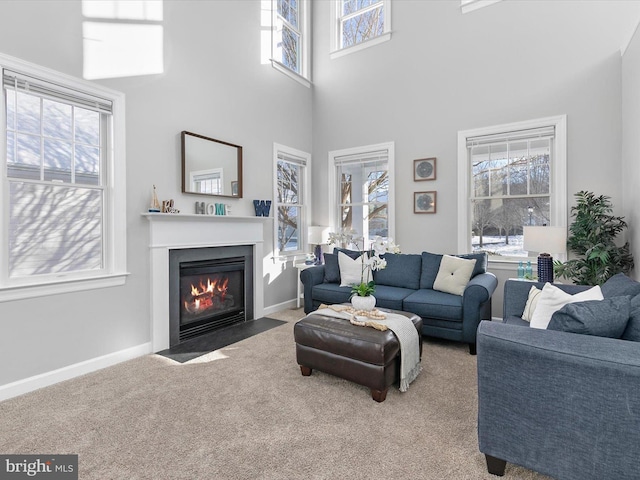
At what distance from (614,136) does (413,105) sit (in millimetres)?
2289

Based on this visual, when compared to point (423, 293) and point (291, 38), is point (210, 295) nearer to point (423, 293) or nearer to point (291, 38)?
point (423, 293)

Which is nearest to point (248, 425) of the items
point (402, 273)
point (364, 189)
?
point (402, 273)

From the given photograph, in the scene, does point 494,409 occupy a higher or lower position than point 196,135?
lower

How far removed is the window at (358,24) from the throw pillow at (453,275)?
3.41 m

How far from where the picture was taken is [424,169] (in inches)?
183

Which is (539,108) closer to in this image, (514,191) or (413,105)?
(514,191)

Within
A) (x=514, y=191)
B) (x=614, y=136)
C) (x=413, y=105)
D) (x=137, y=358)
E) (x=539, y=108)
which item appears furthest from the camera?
(x=413, y=105)

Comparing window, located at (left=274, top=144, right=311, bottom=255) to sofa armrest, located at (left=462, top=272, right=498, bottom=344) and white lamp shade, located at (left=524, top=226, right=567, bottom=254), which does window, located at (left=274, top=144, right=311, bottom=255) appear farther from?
white lamp shade, located at (left=524, top=226, right=567, bottom=254)

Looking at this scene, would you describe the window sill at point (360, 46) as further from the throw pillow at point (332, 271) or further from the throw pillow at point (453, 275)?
the throw pillow at point (453, 275)

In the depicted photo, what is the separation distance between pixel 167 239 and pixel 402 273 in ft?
8.95

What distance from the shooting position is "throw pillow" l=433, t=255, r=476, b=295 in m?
3.61

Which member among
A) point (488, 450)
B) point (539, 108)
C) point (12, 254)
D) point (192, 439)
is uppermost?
point (539, 108)

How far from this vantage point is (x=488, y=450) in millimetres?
1604

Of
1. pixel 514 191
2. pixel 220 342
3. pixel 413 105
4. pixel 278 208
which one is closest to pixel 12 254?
pixel 220 342
